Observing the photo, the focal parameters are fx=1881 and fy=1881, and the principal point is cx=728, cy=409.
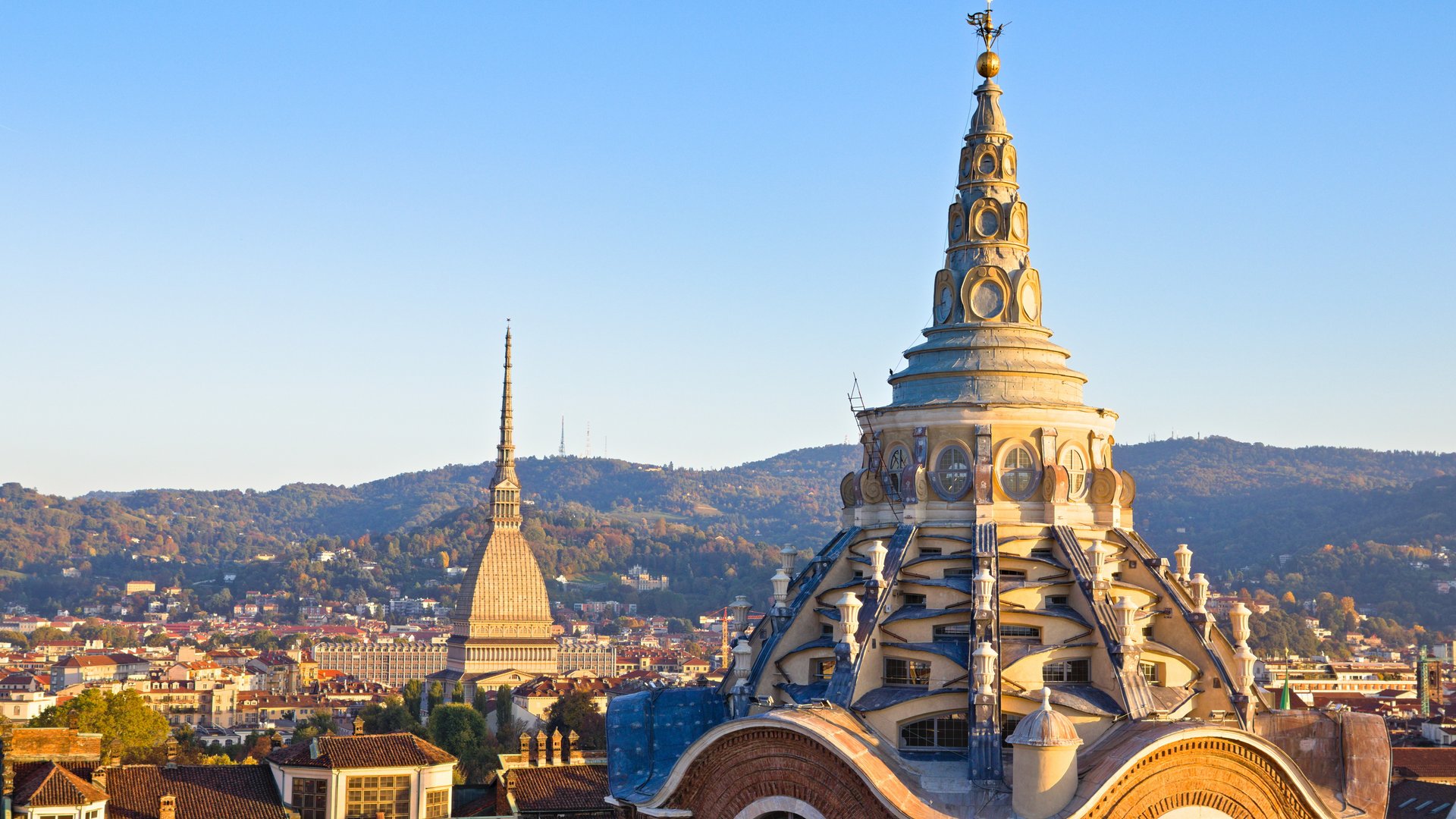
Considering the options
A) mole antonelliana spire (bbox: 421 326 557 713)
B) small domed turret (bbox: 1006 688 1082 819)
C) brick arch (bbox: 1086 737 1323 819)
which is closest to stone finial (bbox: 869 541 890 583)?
small domed turret (bbox: 1006 688 1082 819)

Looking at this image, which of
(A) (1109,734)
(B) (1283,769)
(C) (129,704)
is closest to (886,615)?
(A) (1109,734)

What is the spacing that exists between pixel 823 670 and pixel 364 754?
54.1 feet

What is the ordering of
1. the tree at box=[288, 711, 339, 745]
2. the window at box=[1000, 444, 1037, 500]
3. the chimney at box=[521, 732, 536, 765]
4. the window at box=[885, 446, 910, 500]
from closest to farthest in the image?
the window at box=[1000, 444, 1037, 500]
the window at box=[885, 446, 910, 500]
the chimney at box=[521, 732, 536, 765]
the tree at box=[288, 711, 339, 745]

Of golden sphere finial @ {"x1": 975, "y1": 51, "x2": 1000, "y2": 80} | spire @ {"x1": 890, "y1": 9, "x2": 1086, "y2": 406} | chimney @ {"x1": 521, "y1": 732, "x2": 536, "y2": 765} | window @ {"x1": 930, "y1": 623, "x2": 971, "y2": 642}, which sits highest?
golden sphere finial @ {"x1": 975, "y1": 51, "x2": 1000, "y2": 80}

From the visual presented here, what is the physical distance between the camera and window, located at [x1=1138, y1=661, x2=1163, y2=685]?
3544 centimetres

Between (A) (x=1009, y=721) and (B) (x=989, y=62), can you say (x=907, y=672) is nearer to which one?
(A) (x=1009, y=721)

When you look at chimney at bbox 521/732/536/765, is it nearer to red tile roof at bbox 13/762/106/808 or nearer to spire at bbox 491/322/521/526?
red tile roof at bbox 13/762/106/808

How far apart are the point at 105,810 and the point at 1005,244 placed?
25.6 m

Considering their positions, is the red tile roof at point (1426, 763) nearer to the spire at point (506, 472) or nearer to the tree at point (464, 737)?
the tree at point (464, 737)

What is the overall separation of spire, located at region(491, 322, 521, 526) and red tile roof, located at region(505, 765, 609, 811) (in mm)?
134520

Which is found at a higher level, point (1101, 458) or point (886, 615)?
point (1101, 458)

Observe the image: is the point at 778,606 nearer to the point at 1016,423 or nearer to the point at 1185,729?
the point at 1016,423

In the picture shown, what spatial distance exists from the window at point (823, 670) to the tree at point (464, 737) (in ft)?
195

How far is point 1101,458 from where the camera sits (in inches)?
1494
